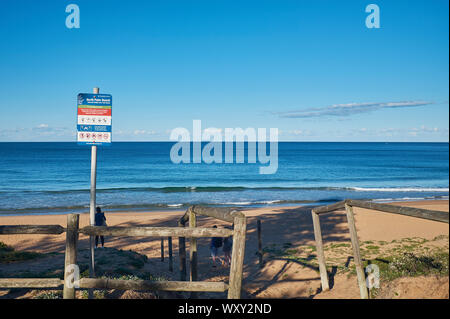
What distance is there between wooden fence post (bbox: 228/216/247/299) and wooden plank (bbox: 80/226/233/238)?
0.12m

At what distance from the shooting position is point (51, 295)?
19.1 feet

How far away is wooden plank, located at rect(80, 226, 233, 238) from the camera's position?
4.23 metres

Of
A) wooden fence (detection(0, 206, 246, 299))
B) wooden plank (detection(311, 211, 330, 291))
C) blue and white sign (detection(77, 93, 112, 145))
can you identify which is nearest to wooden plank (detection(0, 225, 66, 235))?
wooden fence (detection(0, 206, 246, 299))

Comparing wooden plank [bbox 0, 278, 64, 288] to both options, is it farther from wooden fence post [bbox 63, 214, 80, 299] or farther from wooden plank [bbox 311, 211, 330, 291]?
wooden plank [bbox 311, 211, 330, 291]

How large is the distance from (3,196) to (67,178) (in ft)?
49.6

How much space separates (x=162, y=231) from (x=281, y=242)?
903 centimetres

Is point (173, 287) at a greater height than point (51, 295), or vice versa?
point (173, 287)

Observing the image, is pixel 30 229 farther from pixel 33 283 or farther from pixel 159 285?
pixel 159 285

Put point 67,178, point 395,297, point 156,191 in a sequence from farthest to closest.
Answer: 1. point 67,178
2. point 156,191
3. point 395,297

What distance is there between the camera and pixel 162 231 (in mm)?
4297

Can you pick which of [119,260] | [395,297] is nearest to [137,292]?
[119,260]

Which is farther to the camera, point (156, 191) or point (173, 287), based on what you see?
point (156, 191)
